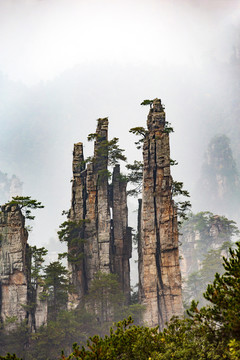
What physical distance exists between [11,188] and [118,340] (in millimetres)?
197478

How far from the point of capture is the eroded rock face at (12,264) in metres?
32.8

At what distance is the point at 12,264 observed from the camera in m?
33.7

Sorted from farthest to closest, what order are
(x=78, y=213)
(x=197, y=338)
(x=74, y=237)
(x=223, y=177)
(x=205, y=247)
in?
(x=223, y=177) < (x=205, y=247) < (x=78, y=213) < (x=74, y=237) < (x=197, y=338)

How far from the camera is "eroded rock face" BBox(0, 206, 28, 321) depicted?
32844 millimetres

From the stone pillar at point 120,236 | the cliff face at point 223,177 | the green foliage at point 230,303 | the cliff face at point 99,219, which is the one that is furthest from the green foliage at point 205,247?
the cliff face at point 223,177

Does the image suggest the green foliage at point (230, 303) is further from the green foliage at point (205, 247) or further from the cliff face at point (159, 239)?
the green foliage at point (205, 247)

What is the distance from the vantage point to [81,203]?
4262 centimetres

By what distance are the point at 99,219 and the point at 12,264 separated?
1229 cm

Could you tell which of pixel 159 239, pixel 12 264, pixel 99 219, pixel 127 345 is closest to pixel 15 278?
pixel 12 264

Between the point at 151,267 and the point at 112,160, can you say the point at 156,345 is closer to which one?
the point at 151,267

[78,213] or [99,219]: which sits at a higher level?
[78,213]

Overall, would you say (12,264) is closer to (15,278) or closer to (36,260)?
(15,278)

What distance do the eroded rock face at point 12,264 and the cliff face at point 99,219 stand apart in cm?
724

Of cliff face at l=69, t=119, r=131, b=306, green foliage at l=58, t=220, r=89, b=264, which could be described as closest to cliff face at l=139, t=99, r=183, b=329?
cliff face at l=69, t=119, r=131, b=306
